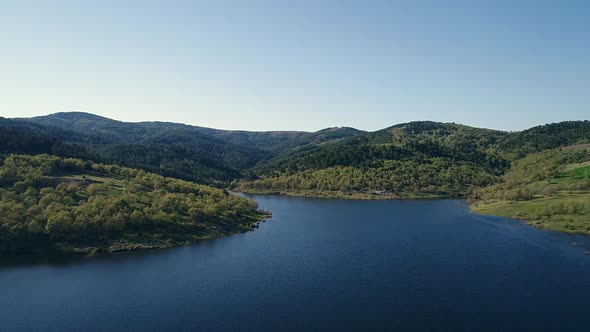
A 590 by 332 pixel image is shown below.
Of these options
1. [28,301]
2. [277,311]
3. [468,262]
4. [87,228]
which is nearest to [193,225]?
[87,228]

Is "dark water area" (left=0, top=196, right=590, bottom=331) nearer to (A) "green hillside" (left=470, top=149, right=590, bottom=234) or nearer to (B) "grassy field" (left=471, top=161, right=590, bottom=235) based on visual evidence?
(B) "grassy field" (left=471, top=161, right=590, bottom=235)

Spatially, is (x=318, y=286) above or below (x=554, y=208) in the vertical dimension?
below

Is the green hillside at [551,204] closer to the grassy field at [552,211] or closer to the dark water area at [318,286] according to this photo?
the grassy field at [552,211]

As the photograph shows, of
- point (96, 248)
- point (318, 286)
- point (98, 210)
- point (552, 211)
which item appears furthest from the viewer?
point (552, 211)

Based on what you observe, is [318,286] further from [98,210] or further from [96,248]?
[98,210]

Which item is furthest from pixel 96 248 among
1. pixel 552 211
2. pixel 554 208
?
pixel 554 208

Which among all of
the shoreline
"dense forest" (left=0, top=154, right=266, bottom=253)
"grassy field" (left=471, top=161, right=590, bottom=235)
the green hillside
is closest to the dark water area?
the shoreline

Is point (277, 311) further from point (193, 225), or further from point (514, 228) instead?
point (514, 228)
